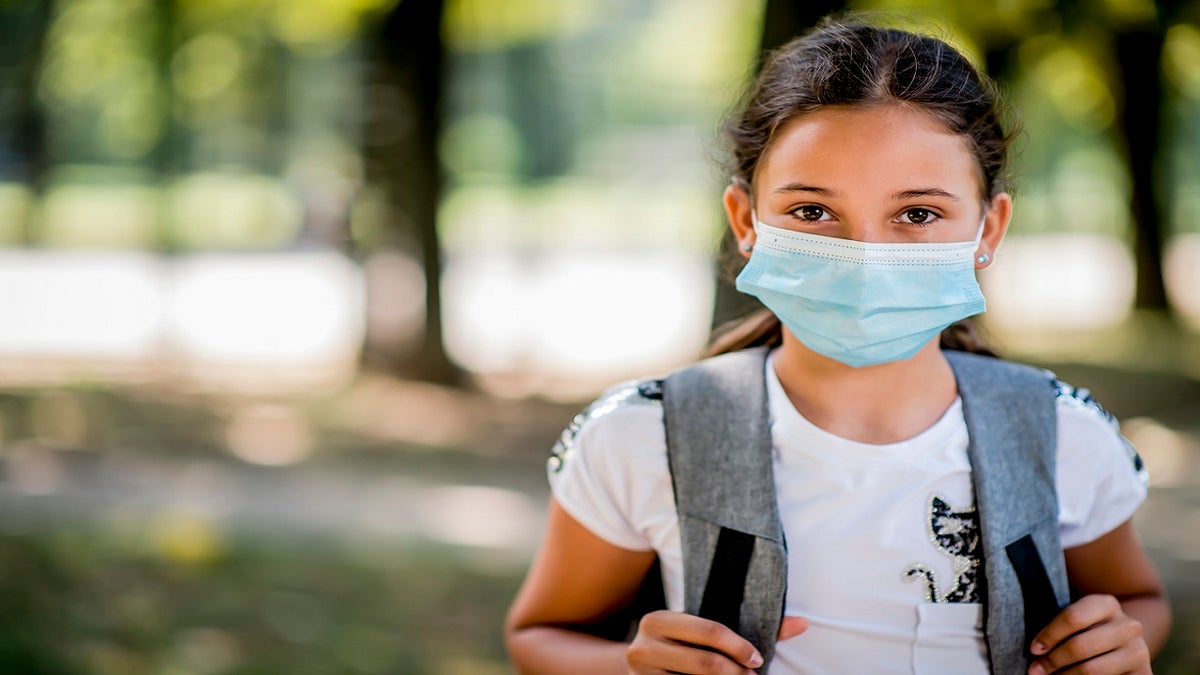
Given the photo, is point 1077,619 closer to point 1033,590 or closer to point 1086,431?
point 1033,590

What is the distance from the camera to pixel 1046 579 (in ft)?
6.53

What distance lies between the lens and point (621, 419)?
6.94 ft

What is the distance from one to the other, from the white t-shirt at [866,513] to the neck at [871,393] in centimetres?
4

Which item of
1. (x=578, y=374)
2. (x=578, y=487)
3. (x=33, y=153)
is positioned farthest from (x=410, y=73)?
(x=578, y=487)

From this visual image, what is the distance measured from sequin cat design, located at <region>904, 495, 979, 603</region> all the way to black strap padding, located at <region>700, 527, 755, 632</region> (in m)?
0.25

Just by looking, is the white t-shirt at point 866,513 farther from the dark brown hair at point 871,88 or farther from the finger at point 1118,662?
the dark brown hair at point 871,88

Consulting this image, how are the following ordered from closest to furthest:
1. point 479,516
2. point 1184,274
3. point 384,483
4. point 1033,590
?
point 1033,590 < point 479,516 < point 384,483 < point 1184,274

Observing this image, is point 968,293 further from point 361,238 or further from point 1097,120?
point 1097,120

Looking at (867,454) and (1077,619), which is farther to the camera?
(867,454)

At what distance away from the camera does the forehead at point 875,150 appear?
201cm

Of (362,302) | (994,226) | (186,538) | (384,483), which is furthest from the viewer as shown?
(362,302)

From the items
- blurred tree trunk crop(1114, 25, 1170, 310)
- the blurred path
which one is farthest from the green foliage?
blurred tree trunk crop(1114, 25, 1170, 310)

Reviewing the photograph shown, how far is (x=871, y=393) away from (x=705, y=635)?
54 cm

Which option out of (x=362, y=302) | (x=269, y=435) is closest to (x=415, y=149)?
(x=362, y=302)
